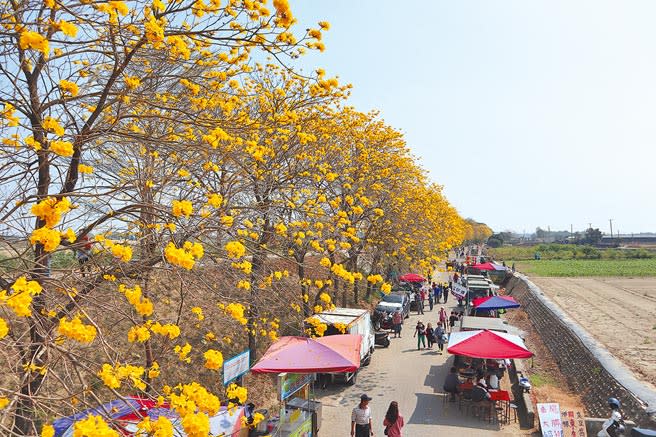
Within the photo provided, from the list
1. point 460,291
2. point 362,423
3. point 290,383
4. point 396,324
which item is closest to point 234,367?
point 290,383

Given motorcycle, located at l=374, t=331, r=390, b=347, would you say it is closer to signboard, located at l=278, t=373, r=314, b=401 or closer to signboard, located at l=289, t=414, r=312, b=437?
signboard, located at l=278, t=373, r=314, b=401

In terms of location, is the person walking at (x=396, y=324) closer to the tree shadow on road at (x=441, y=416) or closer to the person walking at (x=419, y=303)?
the person walking at (x=419, y=303)

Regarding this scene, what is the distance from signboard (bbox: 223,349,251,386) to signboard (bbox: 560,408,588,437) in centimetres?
591

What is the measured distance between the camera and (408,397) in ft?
36.3

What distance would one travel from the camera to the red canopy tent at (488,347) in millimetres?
9734

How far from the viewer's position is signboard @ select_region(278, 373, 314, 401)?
8.08m

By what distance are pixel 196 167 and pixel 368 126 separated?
9.69 m

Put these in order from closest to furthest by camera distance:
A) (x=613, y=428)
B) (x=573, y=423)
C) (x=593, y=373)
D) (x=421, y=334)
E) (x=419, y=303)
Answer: (x=613, y=428) < (x=573, y=423) < (x=593, y=373) < (x=421, y=334) < (x=419, y=303)

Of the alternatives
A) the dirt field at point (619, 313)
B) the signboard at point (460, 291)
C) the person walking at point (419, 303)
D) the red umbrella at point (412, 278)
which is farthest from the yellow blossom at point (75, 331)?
the red umbrella at point (412, 278)

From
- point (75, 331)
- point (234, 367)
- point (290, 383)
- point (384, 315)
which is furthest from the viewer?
point (384, 315)

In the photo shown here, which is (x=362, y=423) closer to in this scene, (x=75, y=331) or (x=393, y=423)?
(x=393, y=423)

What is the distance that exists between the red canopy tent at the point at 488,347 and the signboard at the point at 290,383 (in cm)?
324

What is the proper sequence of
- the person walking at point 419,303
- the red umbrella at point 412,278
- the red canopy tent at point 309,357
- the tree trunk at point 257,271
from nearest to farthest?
the tree trunk at point 257,271, the red canopy tent at point 309,357, the person walking at point 419,303, the red umbrella at point 412,278

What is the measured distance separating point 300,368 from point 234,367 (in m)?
1.32
